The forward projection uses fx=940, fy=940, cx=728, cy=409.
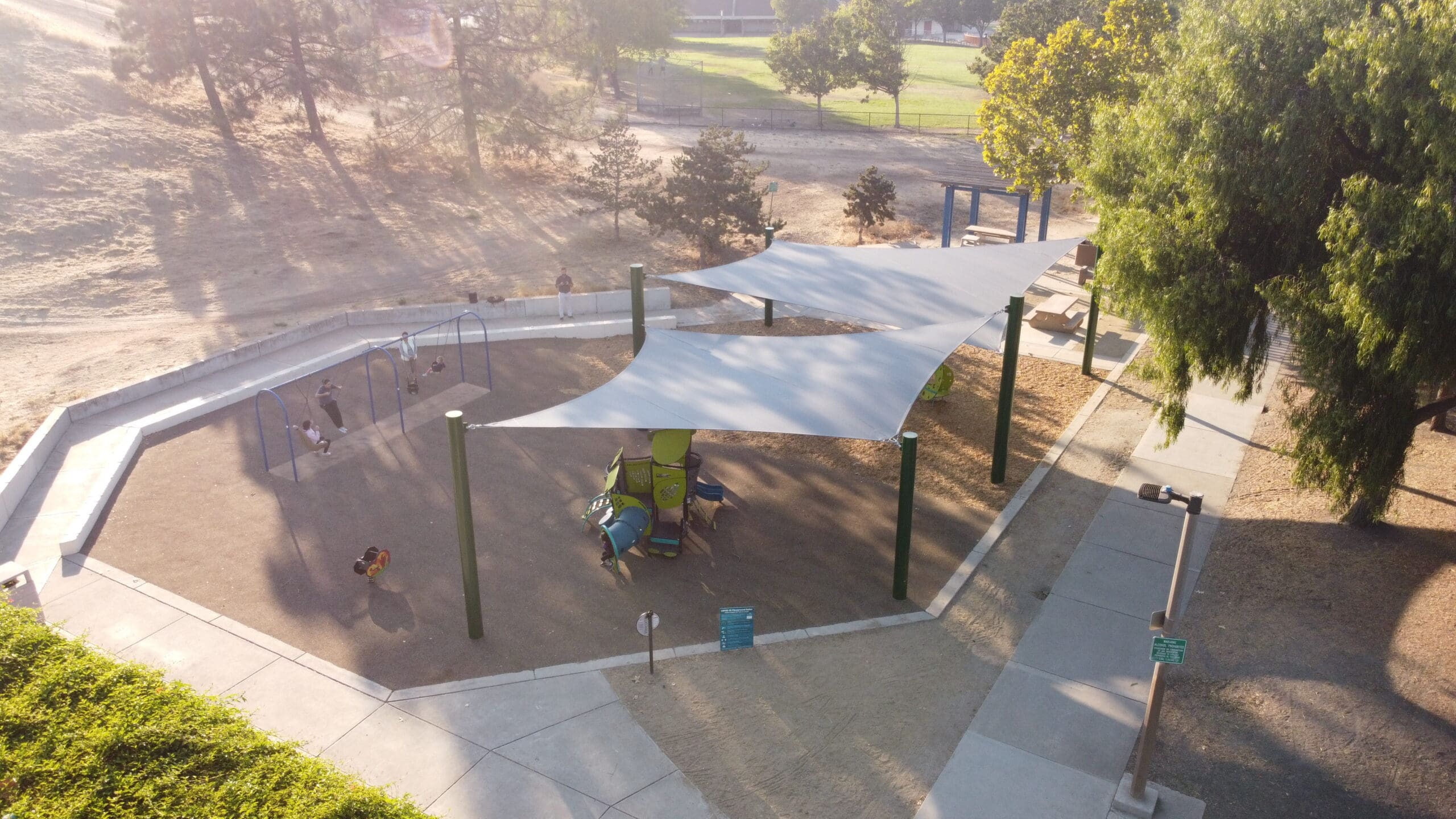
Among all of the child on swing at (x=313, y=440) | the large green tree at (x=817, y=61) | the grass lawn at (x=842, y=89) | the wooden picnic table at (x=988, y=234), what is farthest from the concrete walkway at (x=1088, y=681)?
the grass lawn at (x=842, y=89)

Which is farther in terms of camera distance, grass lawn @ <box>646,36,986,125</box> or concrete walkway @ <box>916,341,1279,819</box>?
grass lawn @ <box>646,36,986,125</box>

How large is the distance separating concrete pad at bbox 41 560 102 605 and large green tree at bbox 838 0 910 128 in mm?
47854

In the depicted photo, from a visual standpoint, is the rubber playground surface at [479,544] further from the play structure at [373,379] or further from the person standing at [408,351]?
the person standing at [408,351]

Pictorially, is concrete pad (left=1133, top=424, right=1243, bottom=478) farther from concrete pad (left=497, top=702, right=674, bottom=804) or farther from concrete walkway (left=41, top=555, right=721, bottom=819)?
concrete walkway (left=41, top=555, right=721, bottom=819)

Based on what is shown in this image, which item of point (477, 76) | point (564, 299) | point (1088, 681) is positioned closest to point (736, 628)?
point (1088, 681)

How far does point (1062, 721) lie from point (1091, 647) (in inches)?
56.4

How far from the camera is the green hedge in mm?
6262

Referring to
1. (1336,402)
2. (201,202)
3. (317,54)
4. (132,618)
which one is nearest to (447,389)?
(132,618)

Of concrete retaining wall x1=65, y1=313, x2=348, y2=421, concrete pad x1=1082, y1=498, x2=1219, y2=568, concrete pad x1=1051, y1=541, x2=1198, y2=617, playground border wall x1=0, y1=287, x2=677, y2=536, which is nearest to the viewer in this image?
concrete pad x1=1051, y1=541, x2=1198, y2=617

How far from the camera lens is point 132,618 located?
1077 cm

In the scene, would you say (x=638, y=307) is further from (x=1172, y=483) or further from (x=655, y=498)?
(x=1172, y=483)

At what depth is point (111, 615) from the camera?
35.5 ft

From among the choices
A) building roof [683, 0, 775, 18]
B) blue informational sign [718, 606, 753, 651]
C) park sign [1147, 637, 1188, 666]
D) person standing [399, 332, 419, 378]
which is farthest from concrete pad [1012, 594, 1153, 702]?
building roof [683, 0, 775, 18]

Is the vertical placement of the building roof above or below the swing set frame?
above
